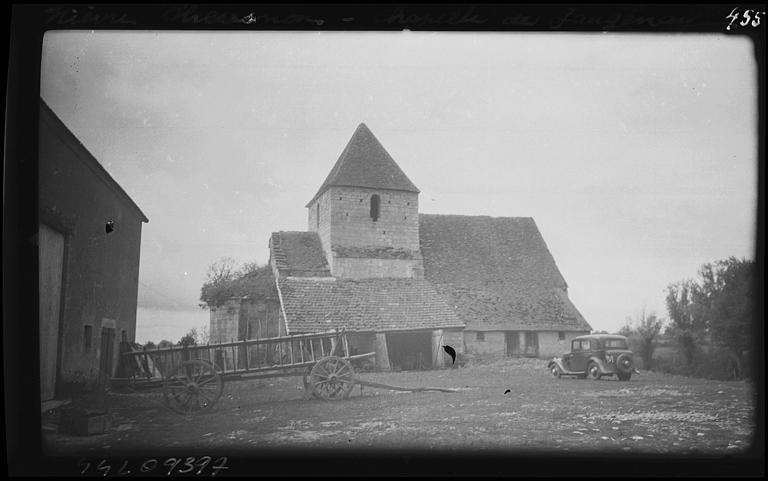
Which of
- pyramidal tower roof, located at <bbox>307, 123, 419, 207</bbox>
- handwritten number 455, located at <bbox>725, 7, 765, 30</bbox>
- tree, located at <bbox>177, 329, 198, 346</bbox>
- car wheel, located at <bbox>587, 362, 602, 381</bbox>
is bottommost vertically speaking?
car wheel, located at <bbox>587, 362, 602, 381</bbox>

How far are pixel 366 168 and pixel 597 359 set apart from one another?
379cm

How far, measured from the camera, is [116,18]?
5.12 meters

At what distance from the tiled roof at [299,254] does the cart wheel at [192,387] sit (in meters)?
1.45

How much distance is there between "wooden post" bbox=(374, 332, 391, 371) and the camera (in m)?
6.02

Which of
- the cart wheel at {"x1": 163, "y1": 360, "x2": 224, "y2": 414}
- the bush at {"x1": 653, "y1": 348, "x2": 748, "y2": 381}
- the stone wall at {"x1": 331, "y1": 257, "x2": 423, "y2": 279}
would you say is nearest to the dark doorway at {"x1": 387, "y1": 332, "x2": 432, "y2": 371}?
the stone wall at {"x1": 331, "y1": 257, "x2": 423, "y2": 279}

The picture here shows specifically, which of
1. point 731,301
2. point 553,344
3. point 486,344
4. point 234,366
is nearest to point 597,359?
point 553,344

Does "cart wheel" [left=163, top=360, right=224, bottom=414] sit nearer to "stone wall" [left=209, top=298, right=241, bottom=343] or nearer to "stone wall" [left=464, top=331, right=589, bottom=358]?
"stone wall" [left=209, top=298, right=241, bottom=343]

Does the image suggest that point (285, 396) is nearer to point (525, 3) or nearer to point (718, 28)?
point (525, 3)

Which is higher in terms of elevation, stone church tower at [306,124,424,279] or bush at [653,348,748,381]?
stone church tower at [306,124,424,279]

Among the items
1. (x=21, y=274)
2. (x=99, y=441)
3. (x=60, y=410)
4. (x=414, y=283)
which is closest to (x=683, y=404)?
(x=414, y=283)

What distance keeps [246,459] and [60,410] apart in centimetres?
192

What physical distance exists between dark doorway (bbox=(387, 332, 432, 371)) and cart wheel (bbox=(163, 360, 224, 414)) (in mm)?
1977

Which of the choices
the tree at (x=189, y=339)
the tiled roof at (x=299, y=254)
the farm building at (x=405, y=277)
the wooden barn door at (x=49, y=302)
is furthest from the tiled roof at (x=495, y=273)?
the wooden barn door at (x=49, y=302)

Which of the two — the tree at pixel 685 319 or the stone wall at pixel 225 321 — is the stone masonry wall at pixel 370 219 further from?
the tree at pixel 685 319
